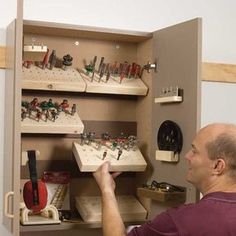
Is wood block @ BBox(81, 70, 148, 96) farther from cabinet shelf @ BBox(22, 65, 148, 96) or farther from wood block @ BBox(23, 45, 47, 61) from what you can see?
wood block @ BBox(23, 45, 47, 61)

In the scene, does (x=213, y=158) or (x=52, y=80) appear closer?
(x=213, y=158)

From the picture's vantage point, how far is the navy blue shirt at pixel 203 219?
1618 mm

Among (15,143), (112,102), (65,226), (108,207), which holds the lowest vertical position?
(65,226)

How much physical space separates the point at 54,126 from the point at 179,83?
24.2 inches

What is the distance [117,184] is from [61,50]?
78cm

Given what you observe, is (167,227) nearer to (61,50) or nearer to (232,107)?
(61,50)

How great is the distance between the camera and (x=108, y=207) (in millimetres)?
2027

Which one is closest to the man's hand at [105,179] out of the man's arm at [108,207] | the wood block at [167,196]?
the man's arm at [108,207]

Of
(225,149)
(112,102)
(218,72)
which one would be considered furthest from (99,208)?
(218,72)

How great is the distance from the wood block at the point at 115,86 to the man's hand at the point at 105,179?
1.30 feet

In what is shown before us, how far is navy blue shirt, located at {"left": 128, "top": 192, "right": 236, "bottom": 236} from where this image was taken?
5.31ft

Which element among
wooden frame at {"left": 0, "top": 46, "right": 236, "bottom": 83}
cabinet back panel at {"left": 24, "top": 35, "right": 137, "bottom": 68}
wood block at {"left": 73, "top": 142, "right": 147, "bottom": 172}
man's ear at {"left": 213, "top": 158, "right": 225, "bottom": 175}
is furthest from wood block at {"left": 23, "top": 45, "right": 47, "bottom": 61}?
wooden frame at {"left": 0, "top": 46, "right": 236, "bottom": 83}

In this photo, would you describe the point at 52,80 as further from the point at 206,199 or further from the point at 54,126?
the point at 206,199

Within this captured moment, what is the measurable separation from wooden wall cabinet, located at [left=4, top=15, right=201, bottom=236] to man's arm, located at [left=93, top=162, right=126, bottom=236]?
269 millimetres
